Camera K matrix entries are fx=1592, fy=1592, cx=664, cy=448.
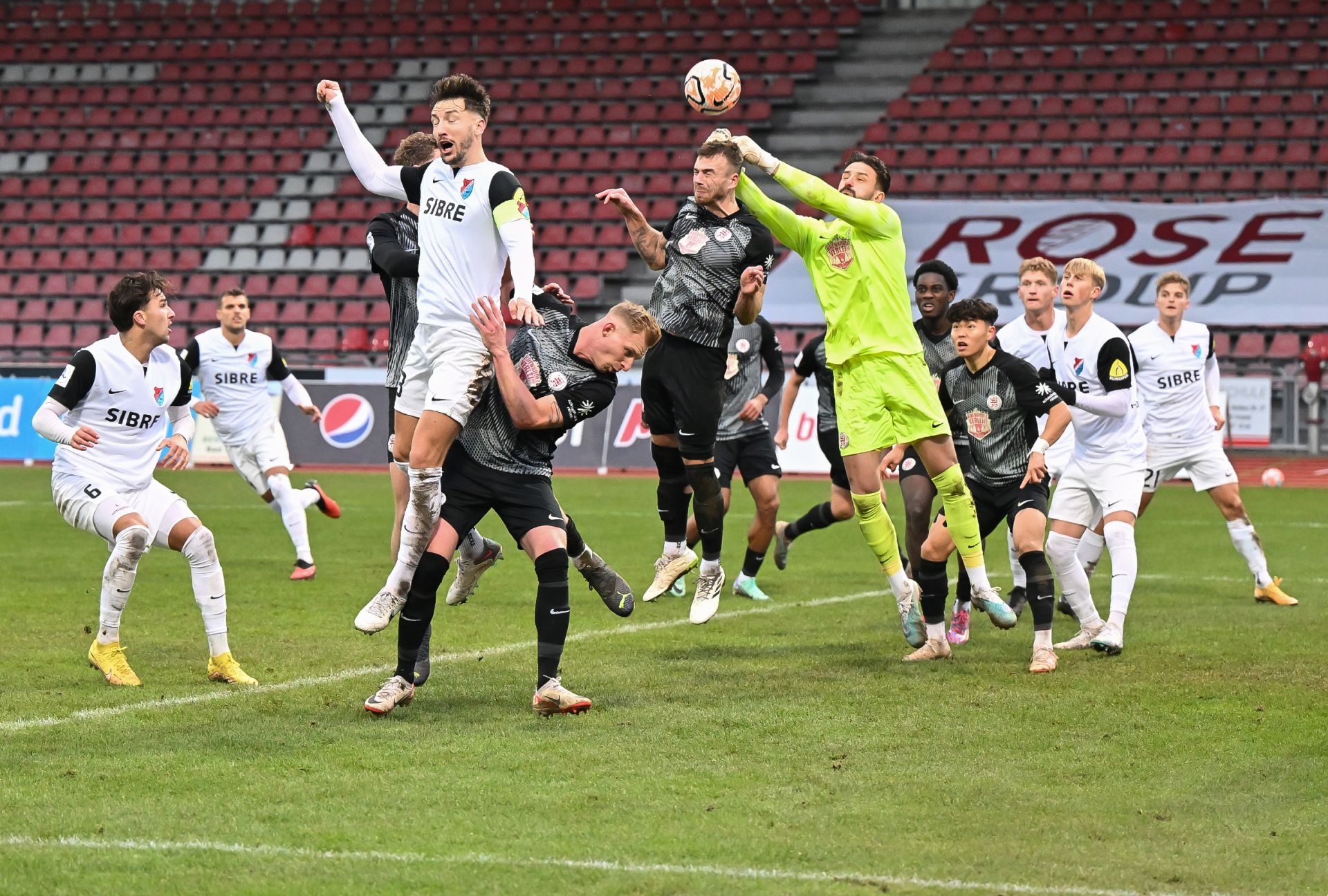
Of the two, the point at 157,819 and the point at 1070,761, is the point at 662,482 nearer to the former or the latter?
the point at 1070,761

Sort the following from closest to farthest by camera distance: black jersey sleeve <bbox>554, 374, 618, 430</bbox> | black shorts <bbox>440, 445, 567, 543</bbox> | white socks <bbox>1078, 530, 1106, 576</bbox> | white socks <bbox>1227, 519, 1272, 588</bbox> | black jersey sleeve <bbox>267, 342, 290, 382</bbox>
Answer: black jersey sleeve <bbox>554, 374, 618, 430</bbox>, black shorts <bbox>440, 445, 567, 543</bbox>, white socks <bbox>1078, 530, 1106, 576</bbox>, white socks <bbox>1227, 519, 1272, 588</bbox>, black jersey sleeve <bbox>267, 342, 290, 382</bbox>

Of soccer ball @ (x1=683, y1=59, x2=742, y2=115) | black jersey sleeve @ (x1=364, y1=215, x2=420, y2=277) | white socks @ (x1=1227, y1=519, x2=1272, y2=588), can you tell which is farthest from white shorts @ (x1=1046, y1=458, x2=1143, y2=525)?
black jersey sleeve @ (x1=364, y1=215, x2=420, y2=277)

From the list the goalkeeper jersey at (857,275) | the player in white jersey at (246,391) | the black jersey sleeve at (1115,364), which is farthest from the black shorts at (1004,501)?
the player in white jersey at (246,391)

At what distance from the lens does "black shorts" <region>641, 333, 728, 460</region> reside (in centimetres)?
863

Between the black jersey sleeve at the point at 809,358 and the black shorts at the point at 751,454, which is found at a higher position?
the black jersey sleeve at the point at 809,358

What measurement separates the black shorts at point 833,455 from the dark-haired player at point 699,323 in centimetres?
256

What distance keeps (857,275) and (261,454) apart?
6201 millimetres

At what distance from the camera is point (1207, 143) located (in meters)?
28.0

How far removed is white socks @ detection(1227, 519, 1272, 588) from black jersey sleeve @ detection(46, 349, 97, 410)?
745 cm

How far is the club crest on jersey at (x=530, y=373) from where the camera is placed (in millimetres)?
6645

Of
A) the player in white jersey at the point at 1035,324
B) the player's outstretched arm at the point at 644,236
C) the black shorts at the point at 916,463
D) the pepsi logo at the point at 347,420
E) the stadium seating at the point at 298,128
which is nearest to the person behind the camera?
the player's outstretched arm at the point at 644,236

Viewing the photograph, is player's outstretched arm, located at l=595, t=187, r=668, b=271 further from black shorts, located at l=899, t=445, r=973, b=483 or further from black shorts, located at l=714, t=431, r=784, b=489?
black shorts, located at l=714, t=431, r=784, b=489

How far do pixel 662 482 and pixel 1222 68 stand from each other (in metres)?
23.3

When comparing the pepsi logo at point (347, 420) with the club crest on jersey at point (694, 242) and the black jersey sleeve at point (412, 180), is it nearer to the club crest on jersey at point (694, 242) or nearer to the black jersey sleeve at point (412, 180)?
the club crest on jersey at point (694, 242)
